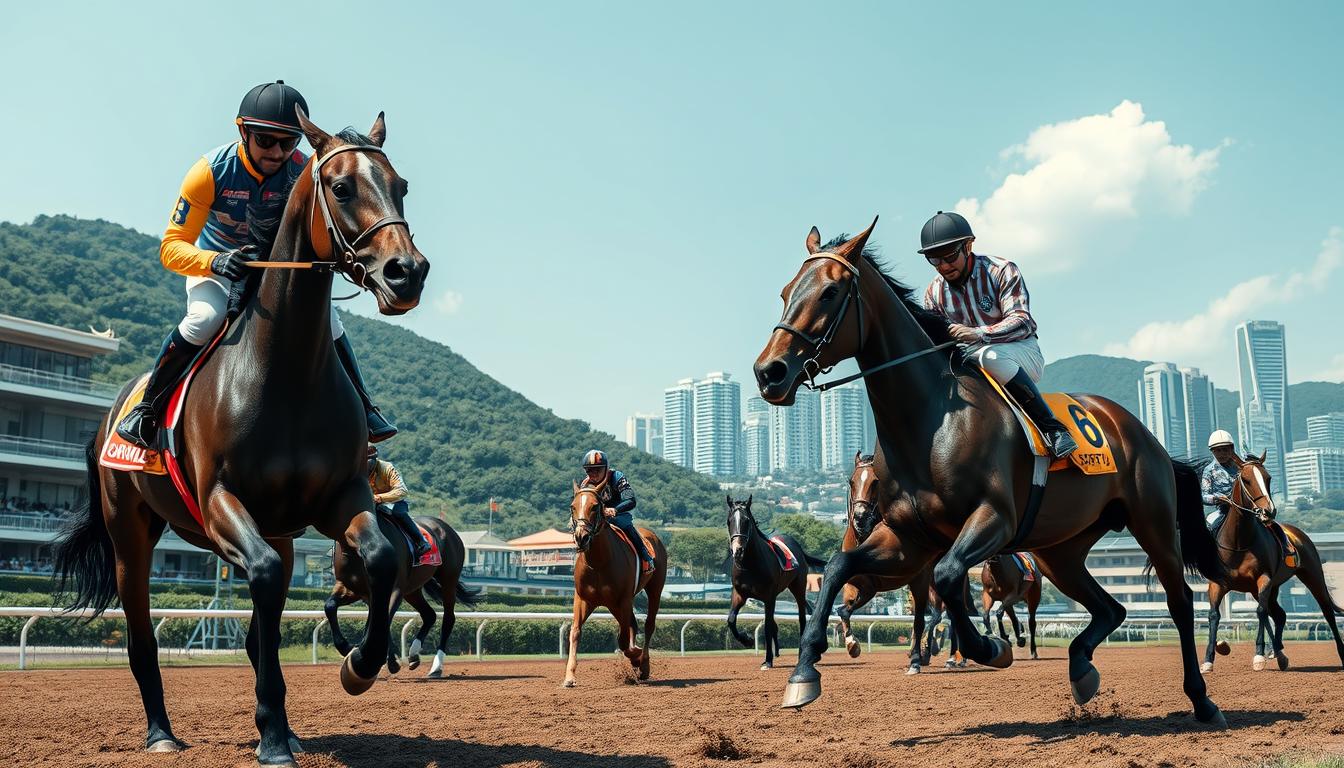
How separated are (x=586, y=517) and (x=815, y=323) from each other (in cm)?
637

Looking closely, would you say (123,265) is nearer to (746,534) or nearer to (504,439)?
(504,439)

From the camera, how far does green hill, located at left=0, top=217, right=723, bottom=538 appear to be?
10631 cm

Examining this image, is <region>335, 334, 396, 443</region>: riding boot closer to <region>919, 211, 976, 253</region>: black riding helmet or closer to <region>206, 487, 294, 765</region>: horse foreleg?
<region>206, 487, 294, 765</region>: horse foreleg

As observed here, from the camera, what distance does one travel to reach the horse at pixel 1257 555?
1366cm

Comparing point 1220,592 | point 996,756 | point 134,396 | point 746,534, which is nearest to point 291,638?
point 746,534

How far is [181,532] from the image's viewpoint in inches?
242

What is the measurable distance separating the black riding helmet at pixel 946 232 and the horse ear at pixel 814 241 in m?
0.74

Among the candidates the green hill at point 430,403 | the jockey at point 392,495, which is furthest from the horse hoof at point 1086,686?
the green hill at point 430,403

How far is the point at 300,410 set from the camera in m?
5.08

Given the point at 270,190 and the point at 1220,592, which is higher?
the point at 270,190

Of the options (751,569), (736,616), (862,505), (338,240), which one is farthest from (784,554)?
(338,240)

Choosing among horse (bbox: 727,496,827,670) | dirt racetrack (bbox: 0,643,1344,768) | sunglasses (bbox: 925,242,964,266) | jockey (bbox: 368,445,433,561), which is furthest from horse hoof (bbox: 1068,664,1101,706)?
horse (bbox: 727,496,827,670)

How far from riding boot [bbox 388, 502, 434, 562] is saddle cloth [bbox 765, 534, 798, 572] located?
22.6 feet

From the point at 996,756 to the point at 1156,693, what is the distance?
4878mm
